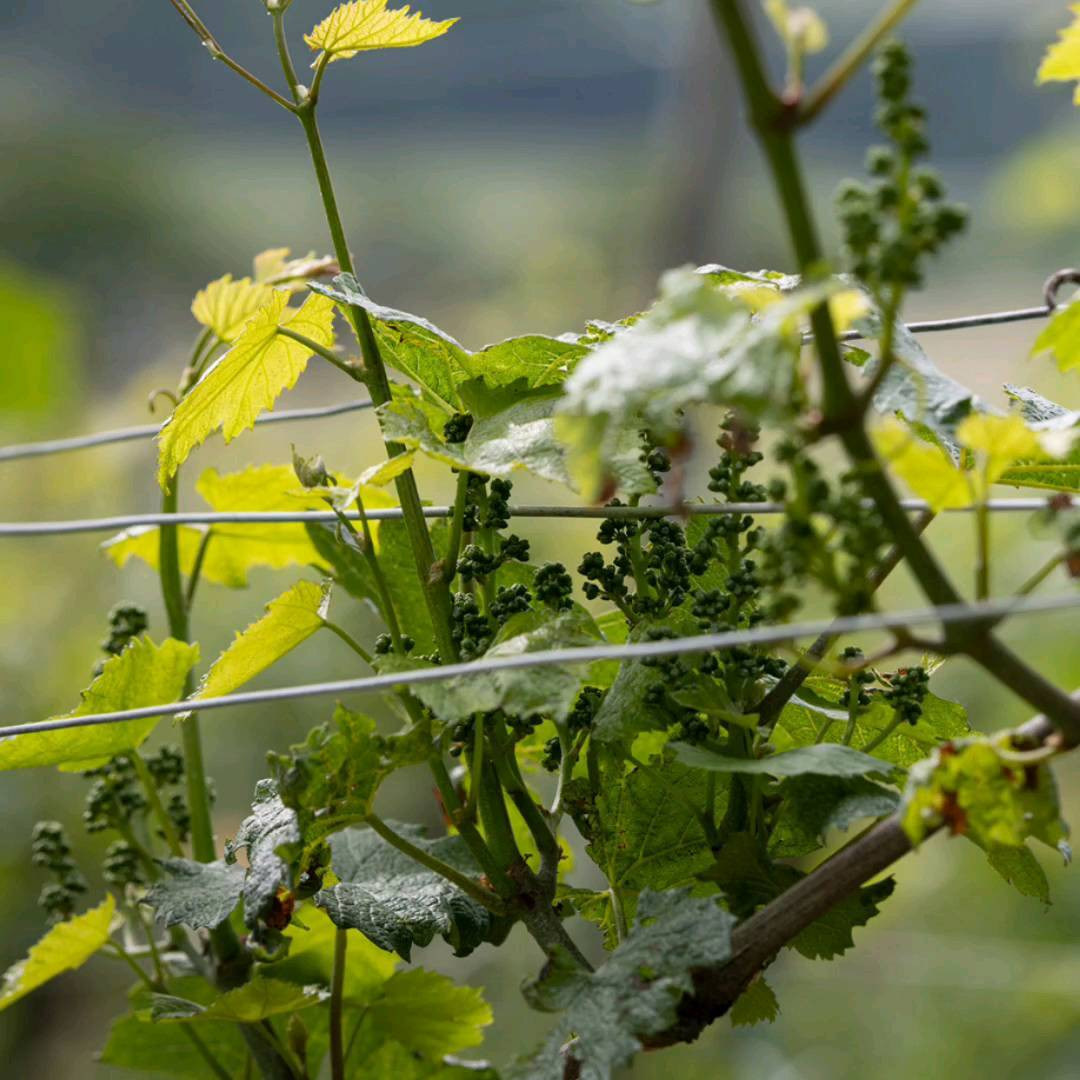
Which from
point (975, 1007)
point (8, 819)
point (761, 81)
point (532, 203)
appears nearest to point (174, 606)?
point (761, 81)

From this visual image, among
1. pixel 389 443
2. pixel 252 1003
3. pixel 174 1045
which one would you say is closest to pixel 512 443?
pixel 389 443

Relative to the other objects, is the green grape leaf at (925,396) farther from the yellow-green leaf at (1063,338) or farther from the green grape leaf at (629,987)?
the green grape leaf at (629,987)

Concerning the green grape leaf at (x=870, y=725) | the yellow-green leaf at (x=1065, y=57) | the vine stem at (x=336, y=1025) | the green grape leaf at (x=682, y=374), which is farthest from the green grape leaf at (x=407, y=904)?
the yellow-green leaf at (x=1065, y=57)

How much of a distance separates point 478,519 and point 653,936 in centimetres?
17

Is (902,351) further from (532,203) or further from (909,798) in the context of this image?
(532,203)

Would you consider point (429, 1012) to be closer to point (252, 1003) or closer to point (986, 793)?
point (252, 1003)

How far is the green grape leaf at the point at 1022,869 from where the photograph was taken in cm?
51

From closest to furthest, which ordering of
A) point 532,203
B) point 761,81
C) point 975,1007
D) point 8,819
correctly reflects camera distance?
point 761,81, point 8,819, point 975,1007, point 532,203

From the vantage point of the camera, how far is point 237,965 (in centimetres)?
66

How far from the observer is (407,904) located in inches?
20.7

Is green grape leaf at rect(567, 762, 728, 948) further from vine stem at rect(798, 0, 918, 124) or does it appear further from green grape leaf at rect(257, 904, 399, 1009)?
vine stem at rect(798, 0, 918, 124)

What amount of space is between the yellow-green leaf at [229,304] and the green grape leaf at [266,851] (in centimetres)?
28

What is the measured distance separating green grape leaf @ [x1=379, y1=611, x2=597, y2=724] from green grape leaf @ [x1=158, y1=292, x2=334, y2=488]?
0.57 ft

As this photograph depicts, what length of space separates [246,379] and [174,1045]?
341 millimetres
